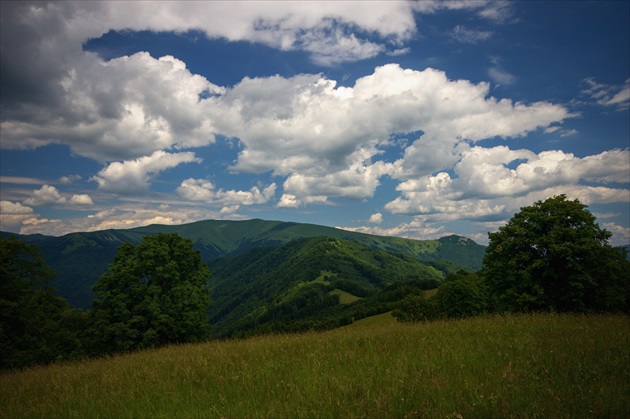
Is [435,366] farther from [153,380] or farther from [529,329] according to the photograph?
[153,380]

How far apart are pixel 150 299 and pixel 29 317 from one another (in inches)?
340

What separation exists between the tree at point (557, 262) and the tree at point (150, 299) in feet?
91.9

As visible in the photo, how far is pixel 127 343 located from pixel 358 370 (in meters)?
26.5

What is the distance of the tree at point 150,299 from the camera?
88.3 ft

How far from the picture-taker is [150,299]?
27641 millimetres

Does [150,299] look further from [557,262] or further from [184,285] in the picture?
[557,262]

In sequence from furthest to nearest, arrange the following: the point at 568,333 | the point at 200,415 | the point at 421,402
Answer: the point at 568,333 < the point at 200,415 < the point at 421,402

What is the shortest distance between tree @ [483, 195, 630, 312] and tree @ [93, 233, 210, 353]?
2802cm

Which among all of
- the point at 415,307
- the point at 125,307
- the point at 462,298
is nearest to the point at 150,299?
the point at 125,307

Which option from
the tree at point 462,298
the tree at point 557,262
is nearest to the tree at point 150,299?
the tree at point 557,262

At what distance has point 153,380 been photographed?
6703mm

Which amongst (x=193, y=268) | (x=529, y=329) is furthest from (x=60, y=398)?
(x=193, y=268)

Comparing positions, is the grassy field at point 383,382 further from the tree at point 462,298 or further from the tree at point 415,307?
the tree at point 415,307

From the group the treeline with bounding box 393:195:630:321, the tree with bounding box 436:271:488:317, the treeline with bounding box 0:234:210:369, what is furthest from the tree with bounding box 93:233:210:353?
the tree with bounding box 436:271:488:317
